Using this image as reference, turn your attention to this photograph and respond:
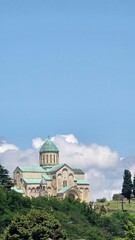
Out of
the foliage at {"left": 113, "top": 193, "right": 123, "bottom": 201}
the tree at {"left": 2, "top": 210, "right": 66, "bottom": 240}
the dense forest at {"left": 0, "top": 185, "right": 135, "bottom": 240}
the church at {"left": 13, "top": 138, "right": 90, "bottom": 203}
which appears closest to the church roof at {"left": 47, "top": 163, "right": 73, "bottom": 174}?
the church at {"left": 13, "top": 138, "right": 90, "bottom": 203}

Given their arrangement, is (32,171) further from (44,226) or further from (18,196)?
(44,226)

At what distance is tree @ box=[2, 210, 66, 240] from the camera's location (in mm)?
42938

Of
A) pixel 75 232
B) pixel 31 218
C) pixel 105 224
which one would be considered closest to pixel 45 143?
pixel 105 224

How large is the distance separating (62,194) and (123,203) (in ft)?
35.8

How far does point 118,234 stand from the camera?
6669 centimetres

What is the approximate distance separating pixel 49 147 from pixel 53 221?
59590 mm

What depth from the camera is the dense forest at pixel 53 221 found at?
43.2m

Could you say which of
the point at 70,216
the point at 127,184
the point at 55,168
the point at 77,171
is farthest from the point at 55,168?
the point at 70,216

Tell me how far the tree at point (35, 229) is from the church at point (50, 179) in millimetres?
52901

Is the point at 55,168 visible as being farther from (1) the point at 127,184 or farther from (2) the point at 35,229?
(2) the point at 35,229

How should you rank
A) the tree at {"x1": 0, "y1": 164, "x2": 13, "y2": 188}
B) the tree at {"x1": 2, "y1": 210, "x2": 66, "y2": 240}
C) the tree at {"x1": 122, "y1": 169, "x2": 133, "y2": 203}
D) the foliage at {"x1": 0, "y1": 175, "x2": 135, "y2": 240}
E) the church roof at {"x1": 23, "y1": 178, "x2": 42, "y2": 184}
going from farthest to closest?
the tree at {"x1": 122, "y1": 169, "x2": 133, "y2": 203} → the church roof at {"x1": 23, "y1": 178, "x2": 42, "y2": 184} → the tree at {"x1": 0, "y1": 164, "x2": 13, "y2": 188} → the foliage at {"x1": 0, "y1": 175, "x2": 135, "y2": 240} → the tree at {"x1": 2, "y1": 210, "x2": 66, "y2": 240}

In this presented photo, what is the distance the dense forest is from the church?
20513 mm

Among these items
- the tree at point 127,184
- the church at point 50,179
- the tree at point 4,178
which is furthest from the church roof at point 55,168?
the tree at point 4,178

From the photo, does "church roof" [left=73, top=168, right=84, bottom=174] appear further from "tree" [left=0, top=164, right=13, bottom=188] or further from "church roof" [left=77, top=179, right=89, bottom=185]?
"tree" [left=0, top=164, right=13, bottom=188]
